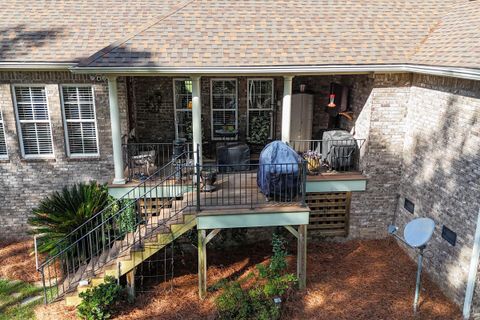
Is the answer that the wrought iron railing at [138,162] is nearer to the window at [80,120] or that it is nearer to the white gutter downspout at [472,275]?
the window at [80,120]

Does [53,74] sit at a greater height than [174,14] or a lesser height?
lesser

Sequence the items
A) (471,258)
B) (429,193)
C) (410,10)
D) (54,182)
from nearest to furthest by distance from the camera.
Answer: (471,258) → (429,193) → (54,182) → (410,10)

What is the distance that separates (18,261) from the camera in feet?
31.3

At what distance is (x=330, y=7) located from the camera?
10.9 m

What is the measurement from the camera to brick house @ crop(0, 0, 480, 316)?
27.5 feet

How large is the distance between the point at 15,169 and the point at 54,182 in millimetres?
969

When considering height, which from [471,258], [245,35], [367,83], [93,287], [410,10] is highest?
[410,10]

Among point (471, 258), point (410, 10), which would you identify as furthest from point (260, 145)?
point (471, 258)

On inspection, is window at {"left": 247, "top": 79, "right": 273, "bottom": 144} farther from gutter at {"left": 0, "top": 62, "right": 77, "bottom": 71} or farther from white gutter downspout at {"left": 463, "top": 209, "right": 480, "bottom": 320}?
white gutter downspout at {"left": 463, "top": 209, "right": 480, "bottom": 320}

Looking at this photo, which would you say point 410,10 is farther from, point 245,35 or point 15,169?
point 15,169

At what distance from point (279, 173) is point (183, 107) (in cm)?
471

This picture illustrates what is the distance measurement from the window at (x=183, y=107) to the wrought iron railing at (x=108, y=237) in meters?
2.38

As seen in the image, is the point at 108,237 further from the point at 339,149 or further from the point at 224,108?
the point at 339,149

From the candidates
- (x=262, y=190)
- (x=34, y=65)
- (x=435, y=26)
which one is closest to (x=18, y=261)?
(x=34, y=65)
